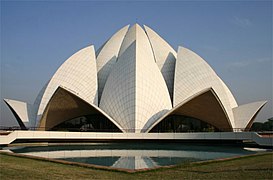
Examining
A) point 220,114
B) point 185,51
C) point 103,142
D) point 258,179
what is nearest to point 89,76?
point 103,142

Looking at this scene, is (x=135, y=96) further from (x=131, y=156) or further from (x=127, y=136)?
(x=131, y=156)

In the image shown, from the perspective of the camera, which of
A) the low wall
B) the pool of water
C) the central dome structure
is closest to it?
the pool of water

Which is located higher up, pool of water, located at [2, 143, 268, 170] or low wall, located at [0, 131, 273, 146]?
low wall, located at [0, 131, 273, 146]

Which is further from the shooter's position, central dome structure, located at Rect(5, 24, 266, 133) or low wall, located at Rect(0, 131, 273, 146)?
central dome structure, located at Rect(5, 24, 266, 133)

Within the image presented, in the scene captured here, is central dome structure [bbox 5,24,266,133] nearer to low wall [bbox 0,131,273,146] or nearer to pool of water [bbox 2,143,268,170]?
low wall [bbox 0,131,273,146]

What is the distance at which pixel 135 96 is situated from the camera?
25172 millimetres

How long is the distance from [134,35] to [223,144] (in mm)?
17358

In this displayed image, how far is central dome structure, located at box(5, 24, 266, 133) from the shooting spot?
25.6m

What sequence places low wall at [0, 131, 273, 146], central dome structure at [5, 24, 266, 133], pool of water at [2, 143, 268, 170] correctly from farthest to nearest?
central dome structure at [5, 24, 266, 133] → low wall at [0, 131, 273, 146] → pool of water at [2, 143, 268, 170]

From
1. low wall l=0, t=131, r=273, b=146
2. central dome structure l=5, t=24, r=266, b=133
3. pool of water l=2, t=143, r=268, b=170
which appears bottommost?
pool of water l=2, t=143, r=268, b=170

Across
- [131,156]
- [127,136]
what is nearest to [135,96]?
[127,136]

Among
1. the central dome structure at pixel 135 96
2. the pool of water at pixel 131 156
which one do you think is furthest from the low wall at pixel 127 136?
the pool of water at pixel 131 156

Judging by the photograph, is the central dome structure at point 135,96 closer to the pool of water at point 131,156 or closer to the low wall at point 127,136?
the low wall at point 127,136

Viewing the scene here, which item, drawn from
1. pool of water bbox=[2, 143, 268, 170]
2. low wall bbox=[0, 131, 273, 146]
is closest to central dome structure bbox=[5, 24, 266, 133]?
low wall bbox=[0, 131, 273, 146]
